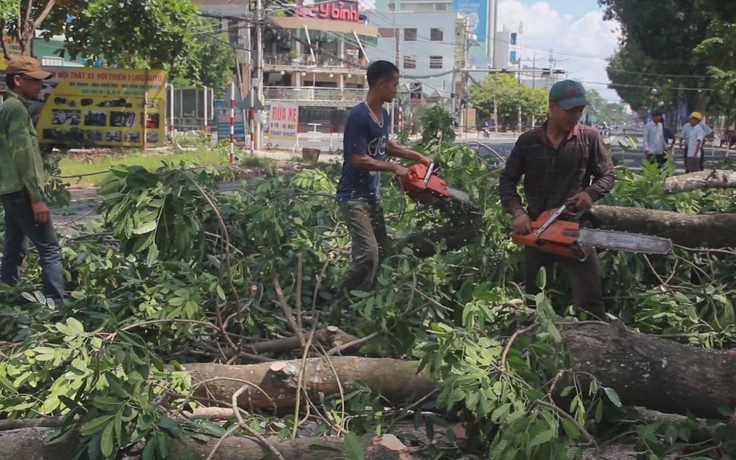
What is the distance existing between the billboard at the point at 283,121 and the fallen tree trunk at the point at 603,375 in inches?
989

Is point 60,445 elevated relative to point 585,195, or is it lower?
lower

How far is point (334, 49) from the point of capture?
68.7m

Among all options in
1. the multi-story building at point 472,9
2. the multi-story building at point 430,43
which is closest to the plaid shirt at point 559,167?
the multi-story building at point 430,43

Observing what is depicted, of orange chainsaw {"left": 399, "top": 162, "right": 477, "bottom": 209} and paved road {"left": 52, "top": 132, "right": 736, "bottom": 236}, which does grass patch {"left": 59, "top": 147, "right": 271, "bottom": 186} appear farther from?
orange chainsaw {"left": 399, "top": 162, "right": 477, "bottom": 209}

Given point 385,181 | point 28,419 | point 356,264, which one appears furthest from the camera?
point 385,181

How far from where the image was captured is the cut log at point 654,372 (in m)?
3.41

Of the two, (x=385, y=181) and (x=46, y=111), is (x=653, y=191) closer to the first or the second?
(x=385, y=181)

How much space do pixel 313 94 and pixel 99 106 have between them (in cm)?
3650

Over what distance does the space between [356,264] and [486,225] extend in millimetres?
967

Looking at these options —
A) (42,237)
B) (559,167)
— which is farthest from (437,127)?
(42,237)

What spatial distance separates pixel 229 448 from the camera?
9.73ft

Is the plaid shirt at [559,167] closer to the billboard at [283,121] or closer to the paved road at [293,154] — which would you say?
the paved road at [293,154]

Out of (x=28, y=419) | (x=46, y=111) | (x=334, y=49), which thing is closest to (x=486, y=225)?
(x=28, y=419)

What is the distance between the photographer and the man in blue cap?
4277 millimetres
